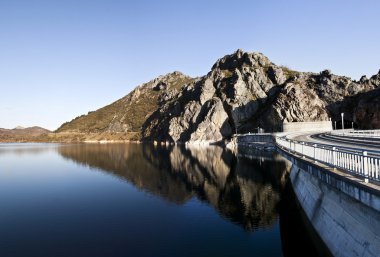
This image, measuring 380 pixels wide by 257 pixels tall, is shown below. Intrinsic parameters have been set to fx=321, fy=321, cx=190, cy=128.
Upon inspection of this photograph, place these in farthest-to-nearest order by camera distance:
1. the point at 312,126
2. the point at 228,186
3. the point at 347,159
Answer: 1. the point at 312,126
2. the point at 228,186
3. the point at 347,159

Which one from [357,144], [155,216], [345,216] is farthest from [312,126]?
[345,216]

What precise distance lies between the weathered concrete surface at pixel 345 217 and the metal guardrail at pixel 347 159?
836 millimetres

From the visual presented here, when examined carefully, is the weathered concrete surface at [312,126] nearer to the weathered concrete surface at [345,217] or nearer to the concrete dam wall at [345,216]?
the weathered concrete surface at [345,217]

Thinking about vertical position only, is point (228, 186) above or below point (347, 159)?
below

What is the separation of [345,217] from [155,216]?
23220 mm

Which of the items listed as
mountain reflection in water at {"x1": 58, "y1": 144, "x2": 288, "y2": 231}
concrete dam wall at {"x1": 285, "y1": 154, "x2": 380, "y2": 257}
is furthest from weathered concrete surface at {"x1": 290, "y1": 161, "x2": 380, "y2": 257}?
mountain reflection in water at {"x1": 58, "y1": 144, "x2": 288, "y2": 231}

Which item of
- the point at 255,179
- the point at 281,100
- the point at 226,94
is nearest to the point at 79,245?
the point at 255,179

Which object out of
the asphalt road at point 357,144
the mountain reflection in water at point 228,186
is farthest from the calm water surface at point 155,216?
the asphalt road at point 357,144

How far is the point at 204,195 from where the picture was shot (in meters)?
47.2

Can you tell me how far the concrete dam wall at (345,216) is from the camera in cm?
1427

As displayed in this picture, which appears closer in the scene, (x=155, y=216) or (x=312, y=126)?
(x=155, y=216)

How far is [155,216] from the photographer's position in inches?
1446

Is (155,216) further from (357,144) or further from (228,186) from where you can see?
(357,144)

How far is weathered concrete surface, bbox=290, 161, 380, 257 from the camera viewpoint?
46.9ft
